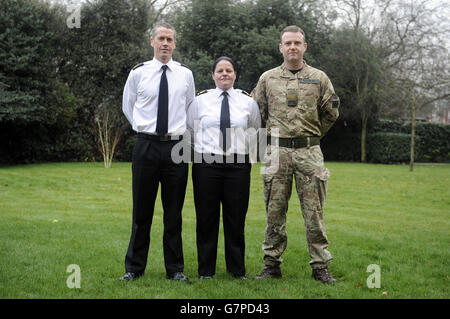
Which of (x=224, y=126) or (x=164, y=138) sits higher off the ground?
(x=224, y=126)

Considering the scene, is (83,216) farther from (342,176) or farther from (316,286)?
(342,176)

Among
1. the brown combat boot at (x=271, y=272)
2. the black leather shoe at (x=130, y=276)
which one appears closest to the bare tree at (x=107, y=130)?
the black leather shoe at (x=130, y=276)

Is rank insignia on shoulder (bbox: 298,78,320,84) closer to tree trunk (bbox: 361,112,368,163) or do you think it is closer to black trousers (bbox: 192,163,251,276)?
black trousers (bbox: 192,163,251,276)

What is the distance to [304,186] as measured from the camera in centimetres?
430

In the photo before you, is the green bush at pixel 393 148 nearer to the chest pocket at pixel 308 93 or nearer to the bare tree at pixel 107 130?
the bare tree at pixel 107 130

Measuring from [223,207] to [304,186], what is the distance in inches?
33.4

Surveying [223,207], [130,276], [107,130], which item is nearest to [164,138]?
[223,207]

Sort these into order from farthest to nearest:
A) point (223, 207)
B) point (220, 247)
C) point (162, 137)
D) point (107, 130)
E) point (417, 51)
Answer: point (417, 51) < point (107, 130) < point (220, 247) < point (223, 207) < point (162, 137)

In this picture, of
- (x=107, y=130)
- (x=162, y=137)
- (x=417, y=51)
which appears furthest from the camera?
(x=417, y=51)

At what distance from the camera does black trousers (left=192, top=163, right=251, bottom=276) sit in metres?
4.30

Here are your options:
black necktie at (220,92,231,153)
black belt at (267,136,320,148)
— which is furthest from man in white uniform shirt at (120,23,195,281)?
black belt at (267,136,320,148)

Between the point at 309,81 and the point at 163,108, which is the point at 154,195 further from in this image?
the point at 309,81

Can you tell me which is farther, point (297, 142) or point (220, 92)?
point (220, 92)

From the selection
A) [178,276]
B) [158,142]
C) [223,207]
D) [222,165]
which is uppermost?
[158,142]
